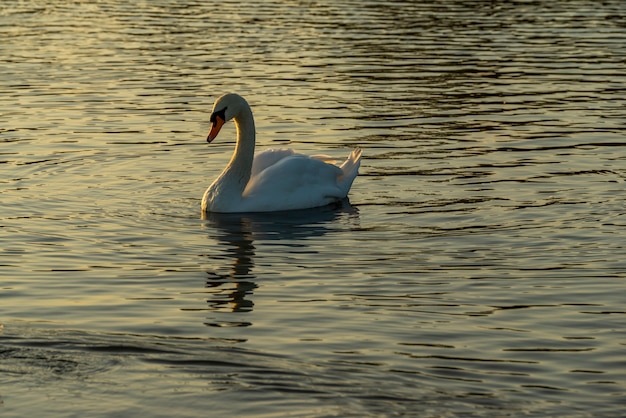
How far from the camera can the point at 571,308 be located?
11.4 meters

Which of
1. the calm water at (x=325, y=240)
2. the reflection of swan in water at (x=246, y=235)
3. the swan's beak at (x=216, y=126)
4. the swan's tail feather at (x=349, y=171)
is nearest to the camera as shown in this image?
the calm water at (x=325, y=240)

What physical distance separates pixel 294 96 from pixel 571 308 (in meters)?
13.0

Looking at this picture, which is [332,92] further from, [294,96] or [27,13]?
[27,13]

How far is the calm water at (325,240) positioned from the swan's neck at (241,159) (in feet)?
1.95

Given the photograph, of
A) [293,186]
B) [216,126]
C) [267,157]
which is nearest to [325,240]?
[293,186]

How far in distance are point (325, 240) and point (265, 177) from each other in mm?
2213

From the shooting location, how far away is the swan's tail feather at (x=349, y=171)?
16.7 meters

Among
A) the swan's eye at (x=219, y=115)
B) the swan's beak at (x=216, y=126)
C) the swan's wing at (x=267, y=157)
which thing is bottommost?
the swan's wing at (x=267, y=157)

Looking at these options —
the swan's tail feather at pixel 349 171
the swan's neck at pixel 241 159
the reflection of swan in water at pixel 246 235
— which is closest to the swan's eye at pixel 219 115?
the swan's neck at pixel 241 159

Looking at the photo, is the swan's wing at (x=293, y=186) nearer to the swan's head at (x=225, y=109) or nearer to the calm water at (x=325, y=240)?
the calm water at (x=325, y=240)

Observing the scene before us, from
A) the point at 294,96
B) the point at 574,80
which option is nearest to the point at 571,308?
the point at 294,96

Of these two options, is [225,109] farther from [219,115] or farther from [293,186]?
[293,186]

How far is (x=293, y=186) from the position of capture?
16250 mm

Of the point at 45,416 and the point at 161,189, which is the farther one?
the point at 161,189
